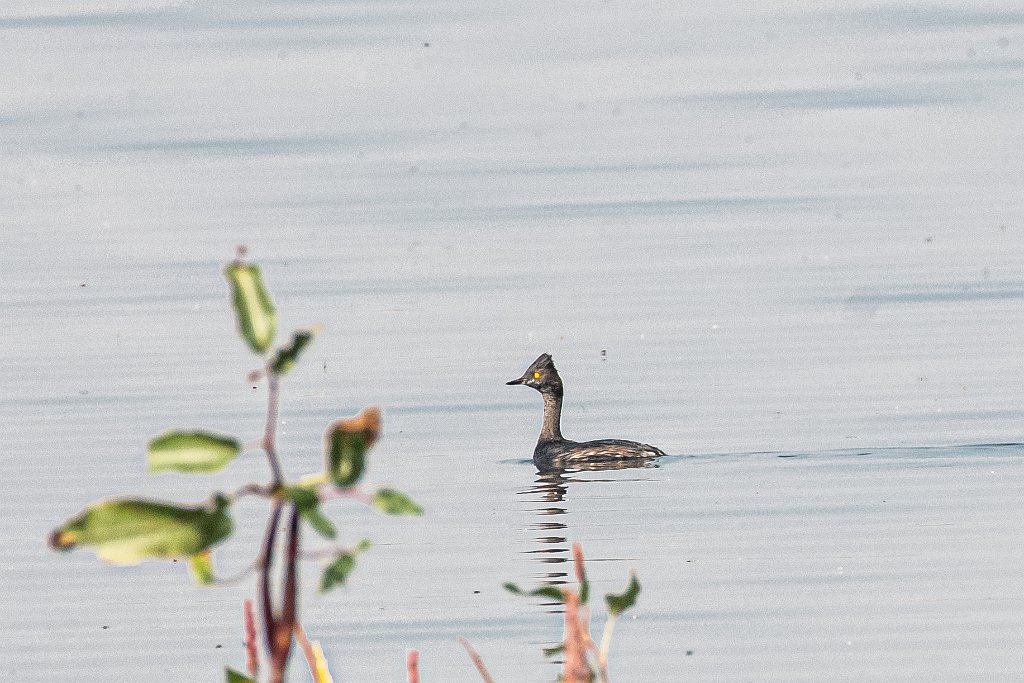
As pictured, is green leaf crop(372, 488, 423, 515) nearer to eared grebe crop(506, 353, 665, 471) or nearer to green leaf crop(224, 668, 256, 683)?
green leaf crop(224, 668, 256, 683)

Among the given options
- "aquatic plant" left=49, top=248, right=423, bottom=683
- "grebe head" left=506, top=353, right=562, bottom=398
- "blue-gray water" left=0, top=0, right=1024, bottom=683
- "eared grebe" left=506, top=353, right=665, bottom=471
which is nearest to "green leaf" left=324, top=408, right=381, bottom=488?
"aquatic plant" left=49, top=248, right=423, bottom=683

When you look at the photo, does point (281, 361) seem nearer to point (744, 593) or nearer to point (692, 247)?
point (744, 593)

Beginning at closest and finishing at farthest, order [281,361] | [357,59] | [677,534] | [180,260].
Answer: [281,361], [677,534], [180,260], [357,59]

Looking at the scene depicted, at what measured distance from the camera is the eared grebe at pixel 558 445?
1448 cm

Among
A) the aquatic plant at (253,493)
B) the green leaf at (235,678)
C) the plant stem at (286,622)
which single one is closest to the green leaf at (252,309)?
the aquatic plant at (253,493)

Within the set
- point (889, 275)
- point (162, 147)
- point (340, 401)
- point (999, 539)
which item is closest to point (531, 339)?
point (340, 401)

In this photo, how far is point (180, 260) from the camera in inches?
880

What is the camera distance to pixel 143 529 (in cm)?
269

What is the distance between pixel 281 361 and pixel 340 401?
13981mm

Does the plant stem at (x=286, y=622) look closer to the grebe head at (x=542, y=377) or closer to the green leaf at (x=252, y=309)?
the green leaf at (x=252, y=309)

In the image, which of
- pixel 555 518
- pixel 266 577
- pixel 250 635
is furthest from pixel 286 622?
pixel 555 518

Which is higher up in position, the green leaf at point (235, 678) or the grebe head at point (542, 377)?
the grebe head at point (542, 377)

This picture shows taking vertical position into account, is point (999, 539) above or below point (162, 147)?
below

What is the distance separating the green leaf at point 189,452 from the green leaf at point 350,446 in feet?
0.33
